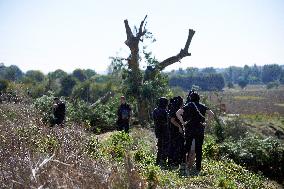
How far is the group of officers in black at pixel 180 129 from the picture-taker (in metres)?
8.76

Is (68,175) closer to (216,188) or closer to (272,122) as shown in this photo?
(216,188)

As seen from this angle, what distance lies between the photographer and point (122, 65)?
845 inches

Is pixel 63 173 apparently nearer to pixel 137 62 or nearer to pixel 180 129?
pixel 180 129

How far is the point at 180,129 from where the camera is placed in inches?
372

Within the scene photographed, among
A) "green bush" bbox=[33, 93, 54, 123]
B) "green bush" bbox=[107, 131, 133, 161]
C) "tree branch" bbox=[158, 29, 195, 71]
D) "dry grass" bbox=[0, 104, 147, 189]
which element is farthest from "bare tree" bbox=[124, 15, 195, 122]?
"dry grass" bbox=[0, 104, 147, 189]

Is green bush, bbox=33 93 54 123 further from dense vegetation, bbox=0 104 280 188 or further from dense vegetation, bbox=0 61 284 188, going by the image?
dense vegetation, bbox=0 104 280 188

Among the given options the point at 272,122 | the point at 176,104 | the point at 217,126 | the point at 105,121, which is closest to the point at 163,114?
the point at 176,104

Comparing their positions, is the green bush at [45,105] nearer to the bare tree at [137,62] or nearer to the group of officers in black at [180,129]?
the bare tree at [137,62]

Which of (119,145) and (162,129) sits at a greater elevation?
(162,129)

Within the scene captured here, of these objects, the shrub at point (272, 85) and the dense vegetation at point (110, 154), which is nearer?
the dense vegetation at point (110, 154)

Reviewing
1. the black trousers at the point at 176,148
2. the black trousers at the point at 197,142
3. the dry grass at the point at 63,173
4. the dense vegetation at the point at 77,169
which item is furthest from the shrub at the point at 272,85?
the dry grass at the point at 63,173

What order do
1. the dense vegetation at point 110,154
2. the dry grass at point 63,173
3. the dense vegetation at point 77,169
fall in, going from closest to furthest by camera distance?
the dry grass at point 63,173 < the dense vegetation at point 77,169 < the dense vegetation at point 110,154

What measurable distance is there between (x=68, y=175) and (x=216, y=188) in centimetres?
338

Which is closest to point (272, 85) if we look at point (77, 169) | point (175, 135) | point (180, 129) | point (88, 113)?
point (88, 113)
